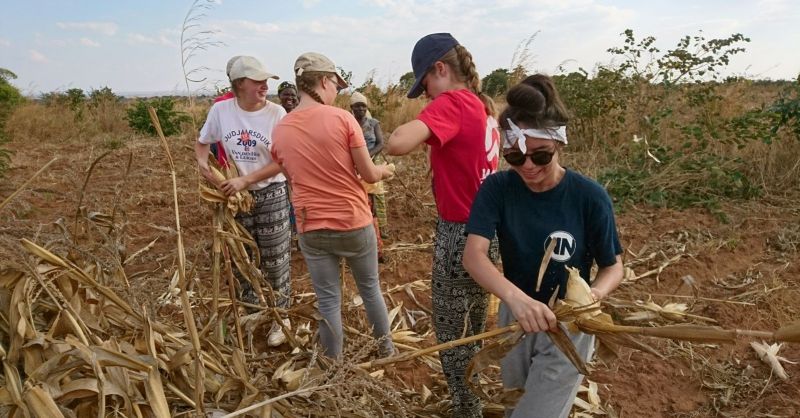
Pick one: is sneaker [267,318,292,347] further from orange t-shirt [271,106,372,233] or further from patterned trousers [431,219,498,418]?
patterned trousers [431,219,498,418]

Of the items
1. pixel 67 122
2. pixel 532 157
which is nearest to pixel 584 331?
pixel 532 157

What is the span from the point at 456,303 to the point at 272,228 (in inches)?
54.3

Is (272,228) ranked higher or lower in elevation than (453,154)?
lower

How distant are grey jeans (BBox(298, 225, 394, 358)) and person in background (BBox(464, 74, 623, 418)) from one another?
930 mm

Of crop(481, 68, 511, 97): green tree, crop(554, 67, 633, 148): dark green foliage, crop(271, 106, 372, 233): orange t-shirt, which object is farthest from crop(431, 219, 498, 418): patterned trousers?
crop(481, 68, 511, 97): green tree

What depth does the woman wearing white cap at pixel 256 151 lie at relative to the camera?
2838mm

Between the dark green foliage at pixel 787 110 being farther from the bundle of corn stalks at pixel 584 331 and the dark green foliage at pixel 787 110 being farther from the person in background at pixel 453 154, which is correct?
the bundle of corn stalks at pixel 584 331

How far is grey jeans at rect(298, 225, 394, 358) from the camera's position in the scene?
2510 mm

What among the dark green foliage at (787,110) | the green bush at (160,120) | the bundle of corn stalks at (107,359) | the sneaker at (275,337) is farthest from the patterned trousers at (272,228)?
the green bush at (160,120)

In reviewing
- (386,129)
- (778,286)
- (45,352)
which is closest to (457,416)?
(45,352)

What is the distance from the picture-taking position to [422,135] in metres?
1.88

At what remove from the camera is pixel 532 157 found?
1.56 m

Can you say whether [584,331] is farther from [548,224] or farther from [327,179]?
[327,179]

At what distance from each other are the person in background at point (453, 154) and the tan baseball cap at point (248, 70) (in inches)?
41.6
